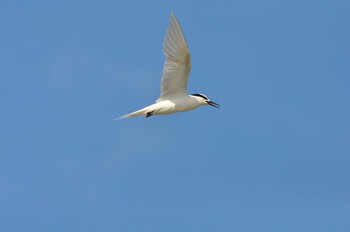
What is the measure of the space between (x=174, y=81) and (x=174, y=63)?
63 cm

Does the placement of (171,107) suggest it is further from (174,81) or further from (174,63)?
(174,63)

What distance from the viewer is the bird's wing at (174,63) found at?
101 ft

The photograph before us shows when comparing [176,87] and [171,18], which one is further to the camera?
[176,87]

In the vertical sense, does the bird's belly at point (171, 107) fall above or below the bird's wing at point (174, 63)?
below

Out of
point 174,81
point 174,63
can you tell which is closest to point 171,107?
point 174,81

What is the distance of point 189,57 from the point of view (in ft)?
104

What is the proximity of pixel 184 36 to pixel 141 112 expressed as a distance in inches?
94.9

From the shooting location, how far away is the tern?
31078 mm

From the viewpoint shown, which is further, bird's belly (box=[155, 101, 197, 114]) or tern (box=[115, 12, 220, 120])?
bird's belly (box=[155, 101, 197, 114])

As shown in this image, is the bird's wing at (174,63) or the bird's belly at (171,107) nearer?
the bird's wing at (174,63)

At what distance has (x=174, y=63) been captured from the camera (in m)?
31.8

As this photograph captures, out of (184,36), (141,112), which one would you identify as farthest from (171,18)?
(141,112)

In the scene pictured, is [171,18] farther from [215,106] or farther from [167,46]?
[215,106]

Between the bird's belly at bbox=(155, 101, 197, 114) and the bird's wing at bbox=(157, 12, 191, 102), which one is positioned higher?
the bird's wing at bbox=(157, 12, 191, 102)
